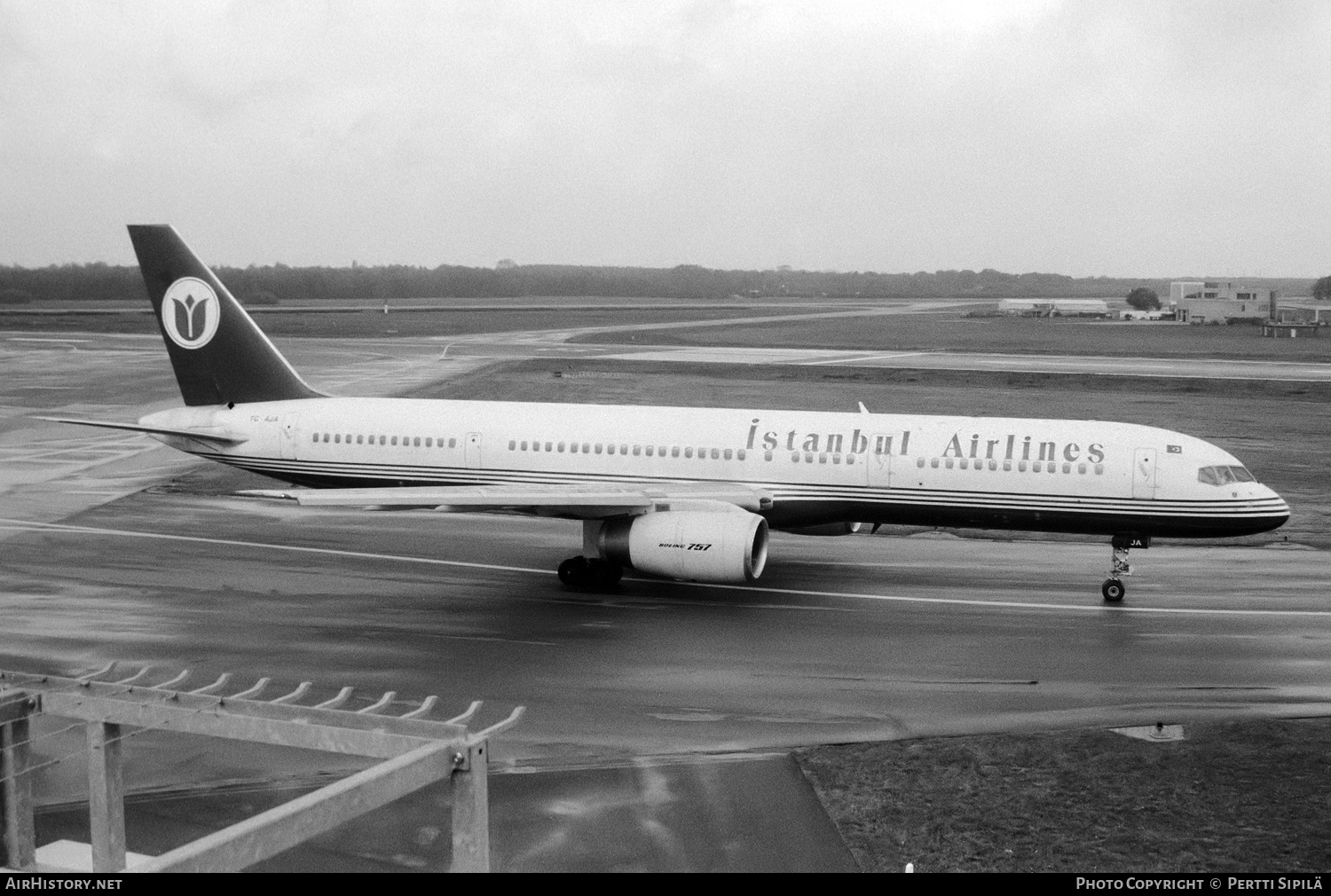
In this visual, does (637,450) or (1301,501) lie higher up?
(637,450)

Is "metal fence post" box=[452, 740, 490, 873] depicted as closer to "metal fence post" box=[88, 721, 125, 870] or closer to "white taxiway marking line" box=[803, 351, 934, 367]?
"metal fence post" box=[88, 721, 125, 870]

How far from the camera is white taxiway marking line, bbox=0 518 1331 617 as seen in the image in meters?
25.3

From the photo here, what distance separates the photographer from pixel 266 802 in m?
15.8

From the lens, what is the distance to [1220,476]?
26.2 meters

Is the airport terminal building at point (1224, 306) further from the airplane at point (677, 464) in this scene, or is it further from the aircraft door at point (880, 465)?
the aircraft door at point (880, 465)

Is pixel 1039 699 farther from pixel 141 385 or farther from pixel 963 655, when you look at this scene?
pixel 141 385

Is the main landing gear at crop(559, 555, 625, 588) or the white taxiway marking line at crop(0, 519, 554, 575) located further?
the white taxiway marking line at crop(0, 519, 554, 575)

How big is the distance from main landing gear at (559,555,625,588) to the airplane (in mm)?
44

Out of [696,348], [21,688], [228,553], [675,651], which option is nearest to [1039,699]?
[675,651]

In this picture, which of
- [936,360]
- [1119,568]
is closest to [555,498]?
[1119,568]

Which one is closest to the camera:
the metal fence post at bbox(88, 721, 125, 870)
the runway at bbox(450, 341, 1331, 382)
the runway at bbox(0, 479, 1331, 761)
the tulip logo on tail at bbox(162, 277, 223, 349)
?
the metal fence post at bbox(88, 721, 125, 870)

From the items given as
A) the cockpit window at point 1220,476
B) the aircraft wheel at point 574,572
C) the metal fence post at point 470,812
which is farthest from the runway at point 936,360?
the metal fence post at point 470,812

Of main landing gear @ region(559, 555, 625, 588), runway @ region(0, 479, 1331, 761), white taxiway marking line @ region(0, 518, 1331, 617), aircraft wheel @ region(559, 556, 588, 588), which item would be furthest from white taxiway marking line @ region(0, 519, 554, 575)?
main landing gear @ region(559, 555, 625, 588)
